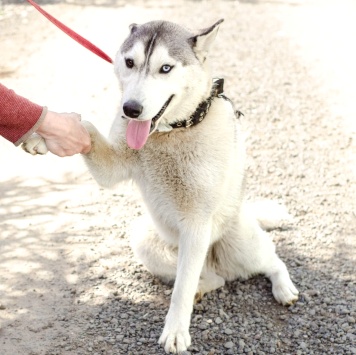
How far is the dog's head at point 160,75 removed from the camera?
3.06m

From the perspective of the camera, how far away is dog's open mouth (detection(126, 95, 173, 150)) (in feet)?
10.4

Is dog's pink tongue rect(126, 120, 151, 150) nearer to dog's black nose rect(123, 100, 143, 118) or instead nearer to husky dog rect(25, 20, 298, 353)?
husky dog rect(25, 20, 298, 353)

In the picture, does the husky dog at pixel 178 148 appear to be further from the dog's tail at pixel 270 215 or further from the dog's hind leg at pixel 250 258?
the dog's tail at pixel 270 215

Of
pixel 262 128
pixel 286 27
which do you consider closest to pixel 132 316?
pixel 262 128

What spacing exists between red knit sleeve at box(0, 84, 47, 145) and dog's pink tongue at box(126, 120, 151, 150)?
46 cm

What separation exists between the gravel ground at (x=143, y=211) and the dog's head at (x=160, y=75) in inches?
47.2

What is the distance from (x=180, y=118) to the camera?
336 cm

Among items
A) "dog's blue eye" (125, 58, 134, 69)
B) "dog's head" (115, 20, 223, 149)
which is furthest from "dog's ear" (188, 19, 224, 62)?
"dog's blue eye" (125, 58, 134, 69)

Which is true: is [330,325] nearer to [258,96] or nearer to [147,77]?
[147,77]

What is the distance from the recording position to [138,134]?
318 cm

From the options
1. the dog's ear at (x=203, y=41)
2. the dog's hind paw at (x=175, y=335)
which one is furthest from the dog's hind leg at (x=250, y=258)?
the dog's ear at (x=203, y=41)

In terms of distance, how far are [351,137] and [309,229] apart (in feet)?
5.44

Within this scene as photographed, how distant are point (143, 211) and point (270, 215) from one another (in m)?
1.01

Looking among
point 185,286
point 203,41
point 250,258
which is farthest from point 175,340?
point 203,41
